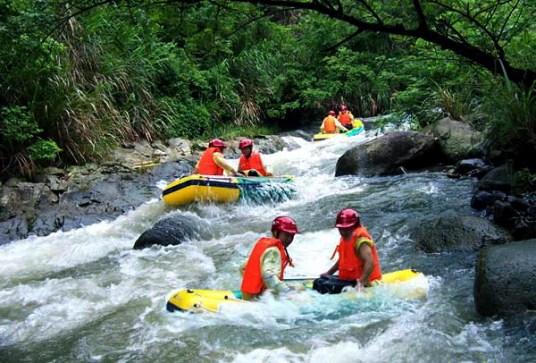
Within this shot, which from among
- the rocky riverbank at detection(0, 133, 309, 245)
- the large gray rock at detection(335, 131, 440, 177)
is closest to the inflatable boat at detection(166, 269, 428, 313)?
the rocky riverbank at detection(0, 133, 309, 245)

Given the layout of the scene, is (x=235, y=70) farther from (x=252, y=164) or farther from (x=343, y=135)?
(x=252, y=164)

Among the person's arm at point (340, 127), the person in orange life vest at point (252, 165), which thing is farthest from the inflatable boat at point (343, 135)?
the person in orange life vest at point (252, 165)

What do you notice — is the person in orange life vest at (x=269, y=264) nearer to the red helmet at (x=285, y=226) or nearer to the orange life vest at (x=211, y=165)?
the red helmet at (x=285, y=226)

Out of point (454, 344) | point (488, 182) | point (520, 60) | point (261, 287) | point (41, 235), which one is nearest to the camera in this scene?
point (454, 344)

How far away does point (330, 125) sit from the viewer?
16.0 meters

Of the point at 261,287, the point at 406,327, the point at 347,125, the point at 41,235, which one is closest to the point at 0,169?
the point at 41,235

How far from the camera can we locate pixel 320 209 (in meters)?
8.78

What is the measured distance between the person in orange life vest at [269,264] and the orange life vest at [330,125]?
11372 mm

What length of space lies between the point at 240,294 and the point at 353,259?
3.44 ft

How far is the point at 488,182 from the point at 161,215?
507cm

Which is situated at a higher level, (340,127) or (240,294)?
(240,294)

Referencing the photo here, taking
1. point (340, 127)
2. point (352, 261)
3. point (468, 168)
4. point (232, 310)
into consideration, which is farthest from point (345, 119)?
point (232, 310)

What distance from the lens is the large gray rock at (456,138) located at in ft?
32.6

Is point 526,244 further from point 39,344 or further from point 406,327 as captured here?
point 39,344
